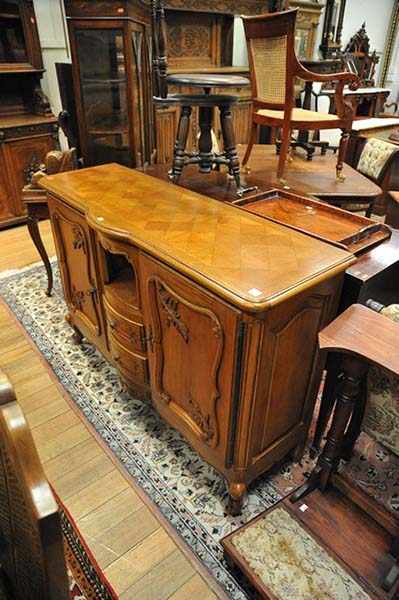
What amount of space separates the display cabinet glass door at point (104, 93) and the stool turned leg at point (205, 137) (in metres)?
1.00

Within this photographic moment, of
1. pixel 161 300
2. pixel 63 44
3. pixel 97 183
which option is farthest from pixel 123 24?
pixel 161 300

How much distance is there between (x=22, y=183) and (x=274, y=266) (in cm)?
311

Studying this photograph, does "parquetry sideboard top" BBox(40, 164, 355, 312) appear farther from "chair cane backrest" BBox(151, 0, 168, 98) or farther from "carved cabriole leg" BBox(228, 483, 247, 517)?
"carved cabriole leg" BBox(228, 483, 247, 517)

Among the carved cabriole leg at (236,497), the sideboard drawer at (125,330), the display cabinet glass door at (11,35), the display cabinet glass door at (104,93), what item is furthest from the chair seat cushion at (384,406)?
the display cabinet glass door at (11,35)

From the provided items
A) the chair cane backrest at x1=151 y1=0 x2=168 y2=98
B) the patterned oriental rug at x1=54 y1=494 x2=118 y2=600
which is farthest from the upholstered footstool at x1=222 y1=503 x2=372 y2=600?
the chair cane backrest at x1=151 y1=0 x2=168 y2=98

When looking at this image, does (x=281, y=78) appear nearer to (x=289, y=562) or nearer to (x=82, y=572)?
(x=289, y=562)

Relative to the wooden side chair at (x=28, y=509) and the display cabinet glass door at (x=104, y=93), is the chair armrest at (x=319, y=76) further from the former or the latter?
the wooden side chair at (x=28, y=509)

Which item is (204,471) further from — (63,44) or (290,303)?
(63,44)

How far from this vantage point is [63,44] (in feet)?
11.9

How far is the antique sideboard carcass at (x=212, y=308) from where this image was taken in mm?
1085

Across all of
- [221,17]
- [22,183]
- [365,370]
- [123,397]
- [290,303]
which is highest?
[221,17]

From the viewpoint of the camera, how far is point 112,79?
2.70m

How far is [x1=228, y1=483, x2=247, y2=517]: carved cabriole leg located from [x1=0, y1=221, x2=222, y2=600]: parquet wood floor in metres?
0.21

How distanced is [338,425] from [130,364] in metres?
0.84
